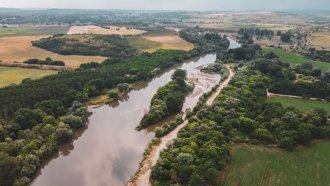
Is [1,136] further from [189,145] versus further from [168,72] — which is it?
[168,72]

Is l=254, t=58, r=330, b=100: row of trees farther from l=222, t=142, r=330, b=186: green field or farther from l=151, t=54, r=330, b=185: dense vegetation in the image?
l=222, t=142, r=330, b=186: green field

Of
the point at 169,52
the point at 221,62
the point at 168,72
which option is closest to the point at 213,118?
the point at 168,72

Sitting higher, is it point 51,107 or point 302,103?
point 51,107

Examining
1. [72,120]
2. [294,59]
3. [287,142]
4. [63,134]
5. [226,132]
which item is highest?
[72,120]

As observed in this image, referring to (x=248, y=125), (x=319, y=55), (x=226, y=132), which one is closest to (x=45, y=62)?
A: (x=226, y=132)

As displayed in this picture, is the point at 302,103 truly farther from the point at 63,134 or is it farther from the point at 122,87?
the point at 63,134

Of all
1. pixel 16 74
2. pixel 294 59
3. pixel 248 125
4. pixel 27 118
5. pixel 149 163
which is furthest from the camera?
pixel 294 59
